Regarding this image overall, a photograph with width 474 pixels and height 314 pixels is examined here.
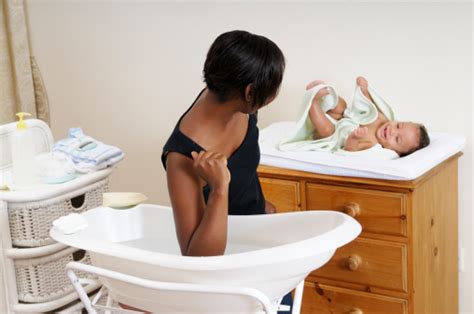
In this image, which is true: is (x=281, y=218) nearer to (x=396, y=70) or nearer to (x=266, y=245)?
(x=266, y=245)

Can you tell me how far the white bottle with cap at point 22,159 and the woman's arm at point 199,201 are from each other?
71 cm

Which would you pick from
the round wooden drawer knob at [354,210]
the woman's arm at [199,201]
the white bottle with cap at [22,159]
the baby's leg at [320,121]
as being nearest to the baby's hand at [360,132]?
the baby's leg at [320,121]

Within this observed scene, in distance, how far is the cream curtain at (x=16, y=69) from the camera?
3.27 m

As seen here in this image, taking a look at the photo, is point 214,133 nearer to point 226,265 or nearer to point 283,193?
point 226,265

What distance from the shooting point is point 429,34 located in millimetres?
2385

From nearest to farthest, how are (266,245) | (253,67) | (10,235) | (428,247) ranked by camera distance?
(253,67)
(266,245)
(10,235)
(428,247)

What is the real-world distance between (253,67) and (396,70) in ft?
3.74

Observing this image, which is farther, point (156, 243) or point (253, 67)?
point (156, 243)

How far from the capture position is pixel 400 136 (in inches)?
86.2

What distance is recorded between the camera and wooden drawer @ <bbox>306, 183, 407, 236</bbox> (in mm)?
2061

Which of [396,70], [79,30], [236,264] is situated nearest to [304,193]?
[396,70]

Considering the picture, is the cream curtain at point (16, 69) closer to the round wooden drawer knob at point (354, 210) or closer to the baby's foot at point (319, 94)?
the baby's foot at point (319, 94)

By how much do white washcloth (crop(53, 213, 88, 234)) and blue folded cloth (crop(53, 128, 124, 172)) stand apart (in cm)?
72

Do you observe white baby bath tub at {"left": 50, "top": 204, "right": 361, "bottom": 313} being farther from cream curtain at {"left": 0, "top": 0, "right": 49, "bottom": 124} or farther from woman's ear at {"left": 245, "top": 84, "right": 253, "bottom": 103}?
cream curtain at {"left": 0, "top": 0, "right": 49, "bottom": 124}
